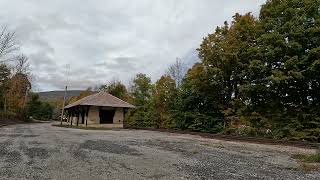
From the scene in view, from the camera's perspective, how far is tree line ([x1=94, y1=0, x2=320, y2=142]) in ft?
78.9

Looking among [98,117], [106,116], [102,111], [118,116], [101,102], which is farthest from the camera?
[118,116]

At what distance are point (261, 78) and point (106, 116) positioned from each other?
88.6 feet

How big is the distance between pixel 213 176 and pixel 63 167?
161 inches

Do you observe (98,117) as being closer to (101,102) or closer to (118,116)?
(101,102)

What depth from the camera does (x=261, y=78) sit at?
88.7ft

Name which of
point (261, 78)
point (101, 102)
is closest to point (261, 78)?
point (261, 78)

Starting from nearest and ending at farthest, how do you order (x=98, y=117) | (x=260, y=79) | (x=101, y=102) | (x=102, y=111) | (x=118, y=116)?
(x=260, y=79) < (x=101, y=102) < (x=98, y=117) < (x=102, y=111) < (x=118, y=116)

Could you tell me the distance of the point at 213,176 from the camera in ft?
30.3

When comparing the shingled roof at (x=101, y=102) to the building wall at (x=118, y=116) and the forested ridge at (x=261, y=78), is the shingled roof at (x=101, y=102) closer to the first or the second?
the building wall at (x=118, y=116)

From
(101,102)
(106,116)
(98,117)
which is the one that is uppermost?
(101,102)

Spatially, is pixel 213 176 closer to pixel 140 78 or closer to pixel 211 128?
pixel 211 128

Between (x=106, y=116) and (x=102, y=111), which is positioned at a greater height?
(x=102, y=111)

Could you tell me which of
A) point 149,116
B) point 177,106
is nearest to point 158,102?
point 149,116

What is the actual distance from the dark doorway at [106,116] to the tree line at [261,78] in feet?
38.4
